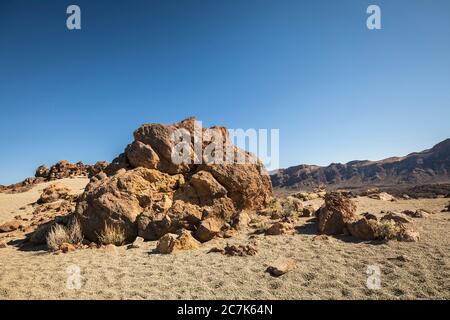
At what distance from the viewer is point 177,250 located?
773 cm

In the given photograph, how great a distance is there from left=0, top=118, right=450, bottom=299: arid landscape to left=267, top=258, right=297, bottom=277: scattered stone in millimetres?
20

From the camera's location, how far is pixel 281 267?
5840 mm

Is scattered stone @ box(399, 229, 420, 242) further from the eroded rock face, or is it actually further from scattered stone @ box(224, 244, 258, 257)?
the eroded rock face

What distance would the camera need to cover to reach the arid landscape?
17.6 feet

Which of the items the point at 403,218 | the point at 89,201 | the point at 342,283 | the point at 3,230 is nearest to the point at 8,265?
the point at 89,201

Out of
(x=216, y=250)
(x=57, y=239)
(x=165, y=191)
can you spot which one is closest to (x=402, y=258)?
(x=216, y=250)

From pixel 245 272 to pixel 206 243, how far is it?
99.5 inches

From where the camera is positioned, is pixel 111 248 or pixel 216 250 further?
pixel 111 248

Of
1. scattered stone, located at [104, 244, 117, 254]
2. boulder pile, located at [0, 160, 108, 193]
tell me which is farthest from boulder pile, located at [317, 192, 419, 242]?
boulder pile, located at [0, 160, 108, 193]

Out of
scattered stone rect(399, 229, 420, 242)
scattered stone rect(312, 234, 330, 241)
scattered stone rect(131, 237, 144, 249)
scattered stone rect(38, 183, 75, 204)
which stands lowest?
scattered stone rect(131, 237, 144, 249)

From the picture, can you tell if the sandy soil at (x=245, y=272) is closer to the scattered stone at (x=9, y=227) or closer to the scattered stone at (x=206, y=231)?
the scattered stone at (x=206, y=231)

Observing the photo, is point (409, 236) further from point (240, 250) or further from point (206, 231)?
point (206, 231)

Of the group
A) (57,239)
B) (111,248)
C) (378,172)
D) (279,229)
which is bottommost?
(111,248)
